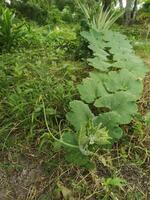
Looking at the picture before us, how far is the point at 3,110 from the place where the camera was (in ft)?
8.66

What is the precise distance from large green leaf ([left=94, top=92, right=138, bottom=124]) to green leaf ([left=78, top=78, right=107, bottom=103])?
0.08 meters

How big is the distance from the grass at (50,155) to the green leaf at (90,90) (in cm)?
20

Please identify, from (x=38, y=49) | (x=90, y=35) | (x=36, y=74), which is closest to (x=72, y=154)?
(x=36, y=74)

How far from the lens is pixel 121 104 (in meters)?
2.33

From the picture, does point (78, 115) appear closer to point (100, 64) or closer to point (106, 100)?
point (106, 100)

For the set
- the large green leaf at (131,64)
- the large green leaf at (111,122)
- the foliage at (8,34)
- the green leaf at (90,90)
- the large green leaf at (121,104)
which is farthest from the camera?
the foliage at (8,34)

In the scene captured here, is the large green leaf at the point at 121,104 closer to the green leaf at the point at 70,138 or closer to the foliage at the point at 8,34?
→ the green leaf at the point at 70,138

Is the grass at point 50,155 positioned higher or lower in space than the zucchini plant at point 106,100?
lower

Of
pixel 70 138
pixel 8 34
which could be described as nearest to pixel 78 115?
pixel 70 138

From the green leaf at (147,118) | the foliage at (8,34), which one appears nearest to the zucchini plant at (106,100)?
the green leaf at (147,118)

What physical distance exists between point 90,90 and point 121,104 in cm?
25

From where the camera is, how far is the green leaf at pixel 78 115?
87.2 inches

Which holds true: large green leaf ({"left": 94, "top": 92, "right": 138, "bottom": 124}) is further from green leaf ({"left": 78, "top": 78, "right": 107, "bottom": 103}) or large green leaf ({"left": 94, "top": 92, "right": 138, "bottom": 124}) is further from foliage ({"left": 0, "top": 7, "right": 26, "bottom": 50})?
foliage ({"left": 0, "top": 7, "right": 26, "bottom": 50})

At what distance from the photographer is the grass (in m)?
2.16
